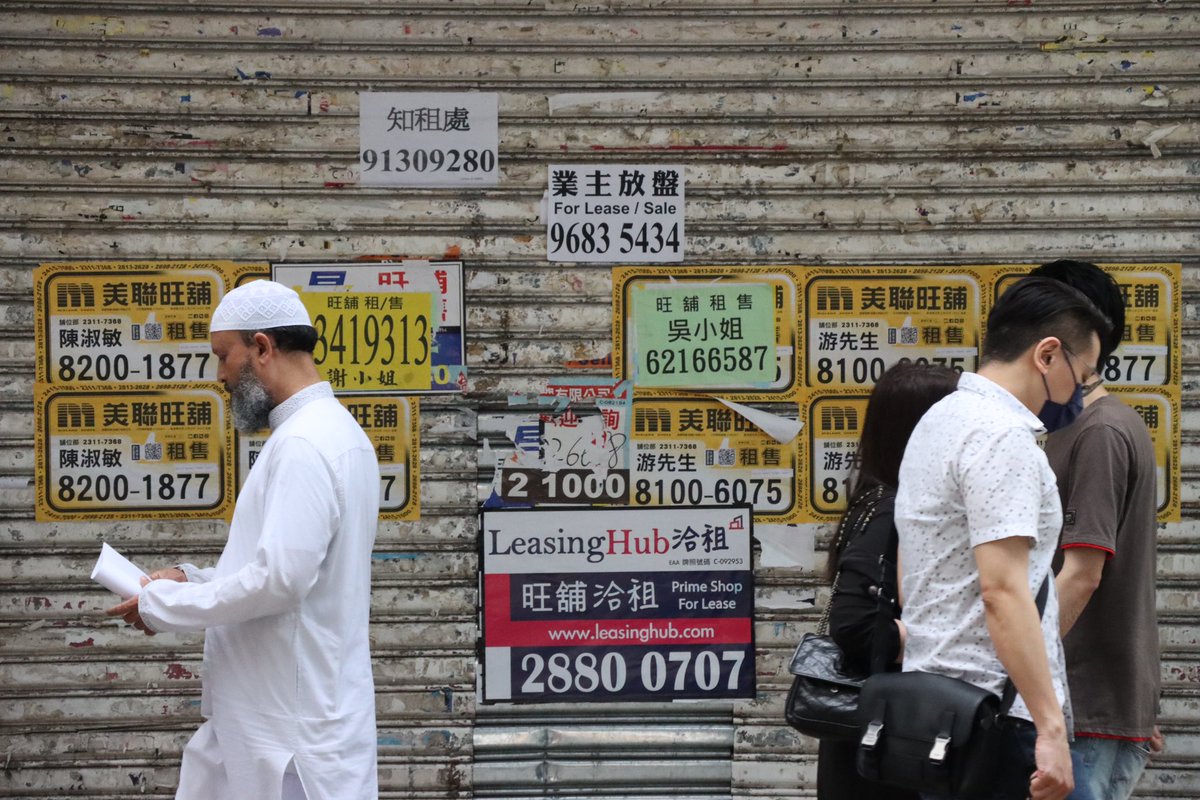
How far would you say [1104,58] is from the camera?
4.94 meters

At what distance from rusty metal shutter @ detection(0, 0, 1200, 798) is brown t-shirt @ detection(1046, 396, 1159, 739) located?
1.38m

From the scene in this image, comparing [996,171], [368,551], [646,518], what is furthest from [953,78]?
[368,551]

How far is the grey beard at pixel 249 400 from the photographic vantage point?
3418 millimetres

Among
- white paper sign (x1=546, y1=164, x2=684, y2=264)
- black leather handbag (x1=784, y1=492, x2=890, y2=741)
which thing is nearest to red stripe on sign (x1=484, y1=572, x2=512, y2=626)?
white paper sign (x1=546, y1=164, x2=684, y2=264)

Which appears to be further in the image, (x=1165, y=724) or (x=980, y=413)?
(x=1165, y=724)

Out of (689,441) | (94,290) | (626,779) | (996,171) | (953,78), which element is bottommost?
(626,779)

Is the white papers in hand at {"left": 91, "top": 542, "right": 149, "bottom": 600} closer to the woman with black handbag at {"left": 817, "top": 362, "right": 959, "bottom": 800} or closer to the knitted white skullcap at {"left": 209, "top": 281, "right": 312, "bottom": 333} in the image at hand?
the knitted white skullcap at {"left": 209, "top": 281, "right": 312, "bottom": 333}

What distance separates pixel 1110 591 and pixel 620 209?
2332mm

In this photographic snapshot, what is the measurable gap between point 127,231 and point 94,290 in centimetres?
27

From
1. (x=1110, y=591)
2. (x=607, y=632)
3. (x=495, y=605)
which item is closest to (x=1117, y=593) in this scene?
(x=1110, y=591)

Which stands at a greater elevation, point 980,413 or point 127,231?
point 127,231

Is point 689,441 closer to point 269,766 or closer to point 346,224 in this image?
point 346,224

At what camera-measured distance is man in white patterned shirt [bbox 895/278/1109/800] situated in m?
2.66

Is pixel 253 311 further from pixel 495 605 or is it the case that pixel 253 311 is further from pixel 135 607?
pixel 495 605
